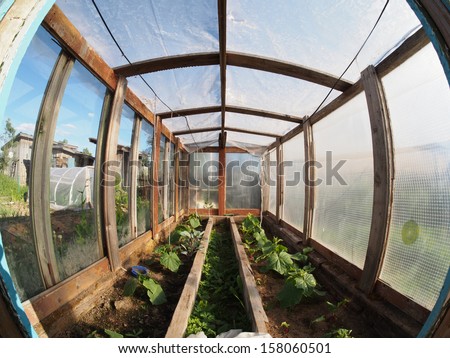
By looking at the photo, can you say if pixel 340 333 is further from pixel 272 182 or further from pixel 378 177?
pixel 272 182

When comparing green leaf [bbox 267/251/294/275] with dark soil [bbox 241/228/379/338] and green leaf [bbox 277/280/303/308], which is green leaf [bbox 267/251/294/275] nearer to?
dark soil [bbox 241/228/379/338]

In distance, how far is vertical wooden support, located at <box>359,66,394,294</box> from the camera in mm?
2160

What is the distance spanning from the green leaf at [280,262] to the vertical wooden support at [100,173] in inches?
74.8

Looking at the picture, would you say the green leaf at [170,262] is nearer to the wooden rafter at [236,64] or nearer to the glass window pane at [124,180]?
the glass window pane at [124,180]

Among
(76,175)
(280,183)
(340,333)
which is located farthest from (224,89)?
(280,183)

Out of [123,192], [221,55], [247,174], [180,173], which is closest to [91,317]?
[123,192]

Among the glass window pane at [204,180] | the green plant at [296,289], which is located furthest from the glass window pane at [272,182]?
the green plant at [296,289]

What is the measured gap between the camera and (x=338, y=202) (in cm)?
321

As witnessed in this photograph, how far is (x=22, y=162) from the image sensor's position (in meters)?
1.65

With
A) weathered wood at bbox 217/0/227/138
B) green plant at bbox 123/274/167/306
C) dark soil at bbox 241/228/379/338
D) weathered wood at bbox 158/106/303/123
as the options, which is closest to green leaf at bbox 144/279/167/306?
green plant at bbox 123/274/167/306

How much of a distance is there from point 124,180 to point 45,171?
1.45 metres

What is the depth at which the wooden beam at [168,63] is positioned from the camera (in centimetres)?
272

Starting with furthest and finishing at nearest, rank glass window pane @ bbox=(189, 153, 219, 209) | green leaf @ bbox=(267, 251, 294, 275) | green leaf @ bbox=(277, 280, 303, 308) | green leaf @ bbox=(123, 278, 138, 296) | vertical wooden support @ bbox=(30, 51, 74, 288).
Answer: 1. glass window pane @ bbox=(189, 153, 219, 209)
2. green leaf @ bbox=(267, 251, 294, 275)
3. green leaf @ bbox=(123, 278, 138, 296)
4. green leaf @ bbox=(277, 280, 303, 308)
5. vertical wooden support @ bbox=(30, 51, 74, 288)

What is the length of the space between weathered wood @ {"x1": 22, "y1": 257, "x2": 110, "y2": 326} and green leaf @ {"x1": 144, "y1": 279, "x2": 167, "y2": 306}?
1.56 feet
